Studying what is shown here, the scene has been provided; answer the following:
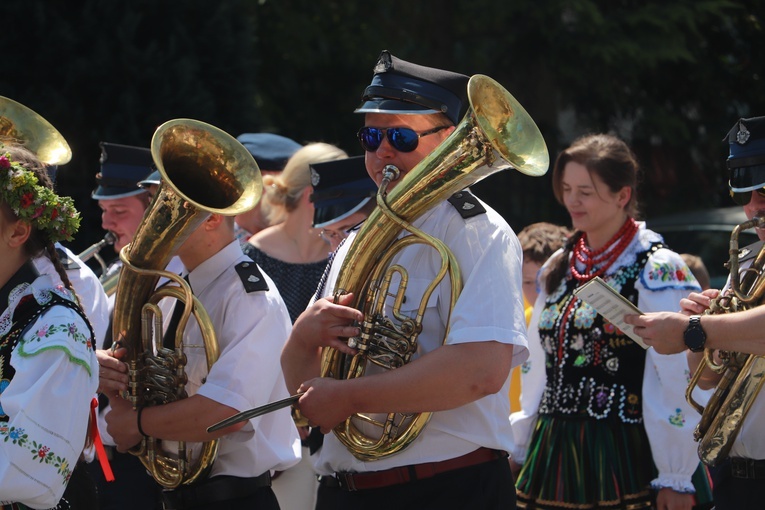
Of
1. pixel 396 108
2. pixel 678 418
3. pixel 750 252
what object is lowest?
pixel 678 418

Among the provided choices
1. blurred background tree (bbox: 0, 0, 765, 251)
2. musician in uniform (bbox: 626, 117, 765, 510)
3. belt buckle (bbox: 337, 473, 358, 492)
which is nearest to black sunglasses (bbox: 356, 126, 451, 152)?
musician in uniform (bbox: 626, 117, 765, 510)

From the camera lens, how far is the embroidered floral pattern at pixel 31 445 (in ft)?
8.86

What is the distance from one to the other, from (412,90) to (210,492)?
151cm

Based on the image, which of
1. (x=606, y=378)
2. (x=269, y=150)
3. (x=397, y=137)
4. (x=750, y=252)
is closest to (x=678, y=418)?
(x=606, y=378)

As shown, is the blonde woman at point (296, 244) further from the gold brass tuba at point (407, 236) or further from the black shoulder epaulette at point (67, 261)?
the gold brass tuba at point (407, 236)

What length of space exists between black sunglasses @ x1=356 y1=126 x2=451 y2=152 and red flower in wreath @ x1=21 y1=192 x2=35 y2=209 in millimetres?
1034

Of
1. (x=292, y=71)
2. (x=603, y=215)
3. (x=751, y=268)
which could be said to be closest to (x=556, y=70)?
(x=292, y=71)

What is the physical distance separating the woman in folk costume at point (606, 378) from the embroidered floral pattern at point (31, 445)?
2.36 metres

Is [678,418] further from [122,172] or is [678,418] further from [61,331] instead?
[122,172]

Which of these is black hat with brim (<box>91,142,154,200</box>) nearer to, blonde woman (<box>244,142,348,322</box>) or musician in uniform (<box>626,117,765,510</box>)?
blonde woman (<box>244,142,348,322</box>)

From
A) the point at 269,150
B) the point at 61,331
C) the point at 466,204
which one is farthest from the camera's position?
the point at 269,150

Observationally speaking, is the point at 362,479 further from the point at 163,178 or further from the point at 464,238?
the point at 163,178

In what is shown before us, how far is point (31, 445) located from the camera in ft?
8.88

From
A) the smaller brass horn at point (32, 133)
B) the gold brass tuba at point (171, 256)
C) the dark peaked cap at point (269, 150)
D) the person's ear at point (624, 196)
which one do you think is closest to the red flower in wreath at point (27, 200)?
the gold brass tuba at point (171, 256)
